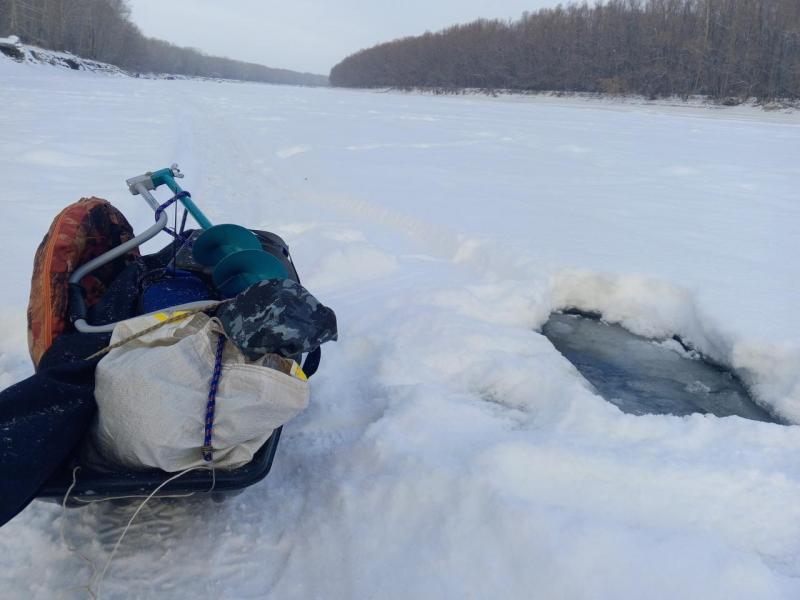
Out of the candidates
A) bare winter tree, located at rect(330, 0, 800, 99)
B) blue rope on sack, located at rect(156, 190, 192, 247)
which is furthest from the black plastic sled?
bare winter tree, located at rect(330, 0, 800, 99)

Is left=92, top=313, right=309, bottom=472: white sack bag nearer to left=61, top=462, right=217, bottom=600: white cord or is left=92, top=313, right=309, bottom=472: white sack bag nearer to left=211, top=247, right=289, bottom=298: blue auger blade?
left=61, top=462, right=217, bottom=600: white cord

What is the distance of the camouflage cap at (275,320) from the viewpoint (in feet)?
4.91

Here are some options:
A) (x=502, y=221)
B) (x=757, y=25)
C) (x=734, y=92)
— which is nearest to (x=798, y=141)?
(x=502, y=221)

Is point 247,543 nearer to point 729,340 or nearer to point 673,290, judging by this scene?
point 729,340

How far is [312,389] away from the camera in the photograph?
2.46 metres

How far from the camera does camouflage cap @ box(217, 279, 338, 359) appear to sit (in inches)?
A: 58.9

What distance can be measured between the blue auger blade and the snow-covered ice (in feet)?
1.98

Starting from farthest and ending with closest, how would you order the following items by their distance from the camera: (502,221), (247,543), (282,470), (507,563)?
(502,221) → (282,470) → (247,543) → (507,563)

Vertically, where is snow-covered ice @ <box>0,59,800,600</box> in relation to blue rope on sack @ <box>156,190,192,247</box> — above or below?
below

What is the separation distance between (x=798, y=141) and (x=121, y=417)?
15.7 metres

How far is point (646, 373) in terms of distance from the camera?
9.72 feet

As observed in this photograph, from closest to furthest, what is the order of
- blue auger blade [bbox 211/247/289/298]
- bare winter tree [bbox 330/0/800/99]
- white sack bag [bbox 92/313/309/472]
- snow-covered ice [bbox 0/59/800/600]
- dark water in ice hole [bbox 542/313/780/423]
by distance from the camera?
white sack bag [bbox 92/313/309/472]
snow-covered ice [bbox 0/59/800/600]
blue auger blade [bbox 211/247/289/298]
dark water in ice hole [bbox 542/313/780/423]
bare winter tree [bbox 330/0/800/99]

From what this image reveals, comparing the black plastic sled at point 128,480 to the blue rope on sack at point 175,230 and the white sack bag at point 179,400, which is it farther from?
the blue rope on sack at point 175,230

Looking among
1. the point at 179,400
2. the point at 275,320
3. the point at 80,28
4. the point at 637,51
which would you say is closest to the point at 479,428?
the point at 275,320
